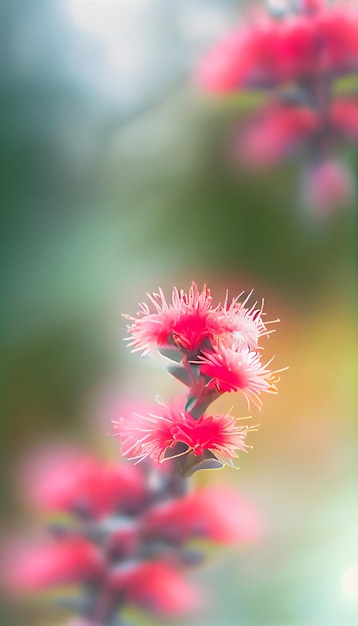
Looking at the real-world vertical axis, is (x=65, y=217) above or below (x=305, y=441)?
above

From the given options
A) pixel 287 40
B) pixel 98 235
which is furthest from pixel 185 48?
pixel 98 235

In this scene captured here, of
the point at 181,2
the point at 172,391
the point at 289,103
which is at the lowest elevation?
the point at 172,391

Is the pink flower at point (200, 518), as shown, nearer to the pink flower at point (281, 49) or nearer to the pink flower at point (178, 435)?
the pink flower at point (178, 435)

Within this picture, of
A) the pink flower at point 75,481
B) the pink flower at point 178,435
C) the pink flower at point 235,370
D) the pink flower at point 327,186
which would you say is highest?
the pink flower at point 327,186

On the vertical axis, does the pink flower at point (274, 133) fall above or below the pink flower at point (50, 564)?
above

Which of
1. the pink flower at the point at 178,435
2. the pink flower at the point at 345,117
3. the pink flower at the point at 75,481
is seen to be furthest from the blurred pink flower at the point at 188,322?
the pink flower at the point at 345,117

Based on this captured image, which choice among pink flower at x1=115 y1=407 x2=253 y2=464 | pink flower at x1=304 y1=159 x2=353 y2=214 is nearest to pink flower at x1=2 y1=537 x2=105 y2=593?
pink flower at x1=115 y1=407 x2=253 y2=464

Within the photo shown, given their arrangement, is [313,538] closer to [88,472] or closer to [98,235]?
[88,472]
